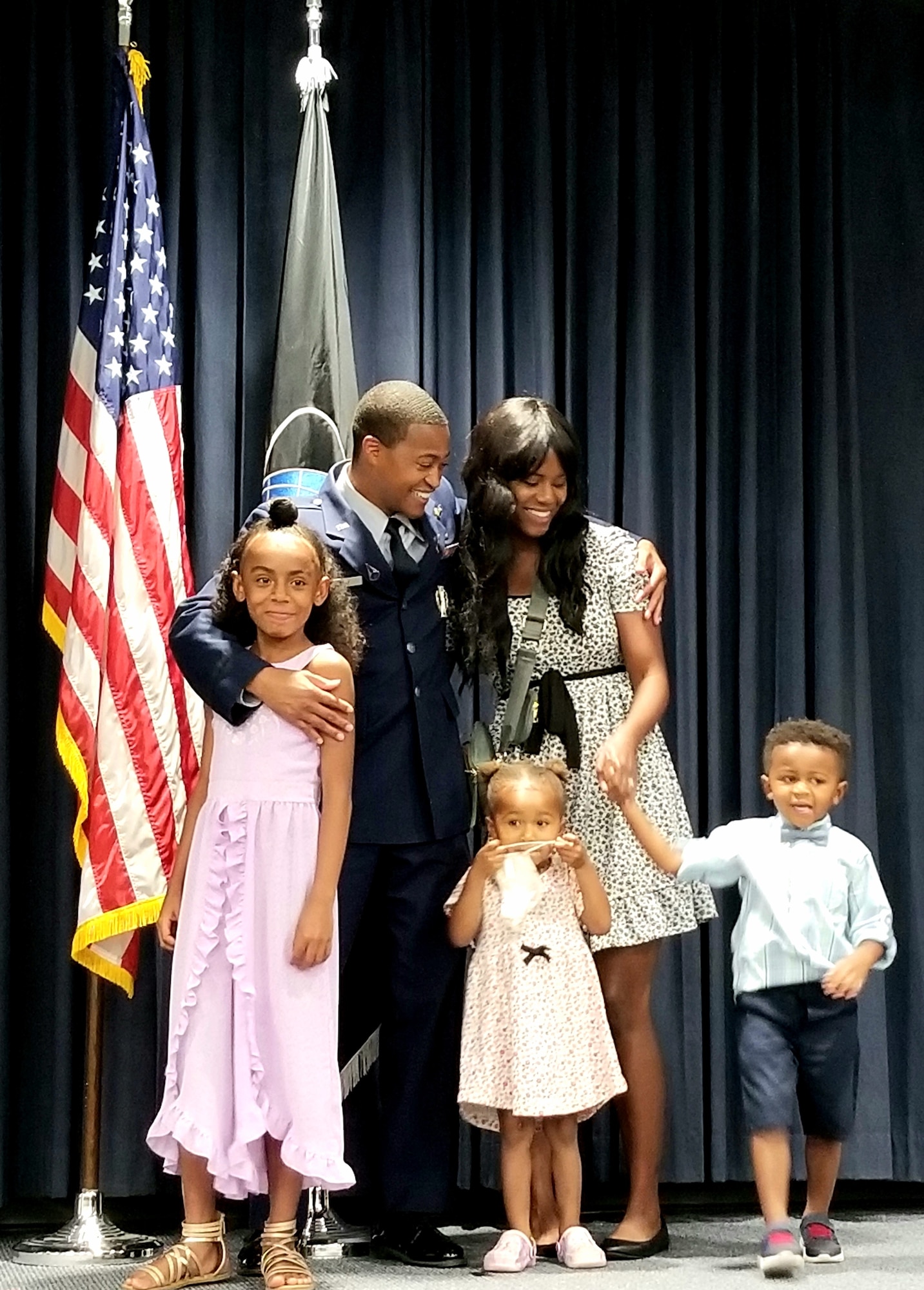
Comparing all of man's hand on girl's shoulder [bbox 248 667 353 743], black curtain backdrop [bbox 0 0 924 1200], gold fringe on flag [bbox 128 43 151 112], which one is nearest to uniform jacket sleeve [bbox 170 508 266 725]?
man's hand on girl's shoulder [bbox 248 667 353 743]

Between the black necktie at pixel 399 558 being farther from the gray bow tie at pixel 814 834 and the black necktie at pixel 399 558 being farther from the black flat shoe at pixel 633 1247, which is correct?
the black flat shoe at pixel 633 1247

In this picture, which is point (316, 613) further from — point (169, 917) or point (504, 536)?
point (169, 917)

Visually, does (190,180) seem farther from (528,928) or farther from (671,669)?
(528,928)

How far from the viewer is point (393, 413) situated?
3.26m

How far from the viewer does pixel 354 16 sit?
13.5ft

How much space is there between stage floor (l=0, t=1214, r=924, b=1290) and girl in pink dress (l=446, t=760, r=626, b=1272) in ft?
0.38

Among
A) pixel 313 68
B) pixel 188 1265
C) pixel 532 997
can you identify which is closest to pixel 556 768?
pixel 532 997

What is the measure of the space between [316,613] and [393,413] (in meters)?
0.42

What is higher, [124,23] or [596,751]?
[124,23]

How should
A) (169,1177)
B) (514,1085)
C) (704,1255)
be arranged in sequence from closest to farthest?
(514,1085), (704,1255), (169,1177)

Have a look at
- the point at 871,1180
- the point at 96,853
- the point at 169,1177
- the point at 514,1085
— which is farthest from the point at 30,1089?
the point at 871,1180

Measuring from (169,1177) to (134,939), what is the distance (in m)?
0.63

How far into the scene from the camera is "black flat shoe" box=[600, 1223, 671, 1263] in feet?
11.0

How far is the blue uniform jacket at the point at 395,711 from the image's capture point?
10.8 ft
